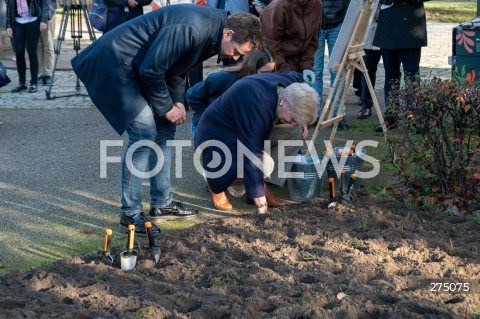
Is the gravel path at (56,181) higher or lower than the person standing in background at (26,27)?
lower

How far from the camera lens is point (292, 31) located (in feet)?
25.6

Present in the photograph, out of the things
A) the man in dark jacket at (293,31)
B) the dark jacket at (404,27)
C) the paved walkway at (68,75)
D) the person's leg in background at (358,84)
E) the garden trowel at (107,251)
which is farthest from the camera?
the paved walkway at (68,75)

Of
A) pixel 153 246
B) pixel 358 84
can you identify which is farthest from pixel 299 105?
pixel 358 84

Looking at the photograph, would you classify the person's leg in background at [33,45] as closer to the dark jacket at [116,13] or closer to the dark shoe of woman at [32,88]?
the dark shoe of woman at [32,88]

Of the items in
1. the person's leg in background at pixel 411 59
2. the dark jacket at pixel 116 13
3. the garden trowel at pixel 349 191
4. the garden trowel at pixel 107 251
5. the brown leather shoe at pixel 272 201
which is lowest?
the brown leather shoe at pixel 272 201

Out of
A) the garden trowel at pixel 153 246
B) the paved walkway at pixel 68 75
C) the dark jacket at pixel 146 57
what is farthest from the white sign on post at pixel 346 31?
the paved walkway at pixel 68 75

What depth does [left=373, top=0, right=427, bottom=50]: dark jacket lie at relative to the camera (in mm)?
8328

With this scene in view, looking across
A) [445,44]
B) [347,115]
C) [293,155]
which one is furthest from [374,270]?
[445,44]

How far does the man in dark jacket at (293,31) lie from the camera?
7.70m

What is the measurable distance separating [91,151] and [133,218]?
274 centimetres

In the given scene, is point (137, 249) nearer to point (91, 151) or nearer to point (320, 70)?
point (91, 151)

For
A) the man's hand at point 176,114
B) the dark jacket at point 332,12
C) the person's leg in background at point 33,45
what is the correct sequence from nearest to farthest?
1. the man's hand at point 176,114
2. the dark jacket at point 332,12
3. the person's leg in background at point 33,45

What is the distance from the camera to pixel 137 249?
5.25 m

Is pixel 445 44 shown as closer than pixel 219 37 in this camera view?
No
